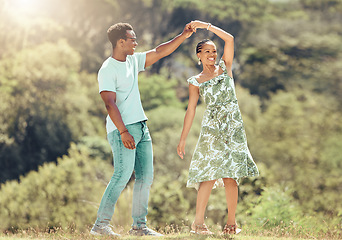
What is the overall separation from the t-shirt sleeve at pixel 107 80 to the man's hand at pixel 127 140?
1.41 ft

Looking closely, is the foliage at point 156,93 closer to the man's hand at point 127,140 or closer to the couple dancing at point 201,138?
the couple dancing at point 201,138

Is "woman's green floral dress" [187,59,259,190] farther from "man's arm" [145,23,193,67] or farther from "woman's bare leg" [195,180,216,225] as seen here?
"man's arm" [145,23,193,67]

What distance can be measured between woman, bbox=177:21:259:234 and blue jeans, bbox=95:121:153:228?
0.36 m

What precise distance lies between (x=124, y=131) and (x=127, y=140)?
9cm

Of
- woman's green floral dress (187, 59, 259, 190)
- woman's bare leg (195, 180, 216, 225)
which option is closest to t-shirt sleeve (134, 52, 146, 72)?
woman's green floral dress (187, 59, 259, 190)

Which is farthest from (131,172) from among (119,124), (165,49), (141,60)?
(165,49)

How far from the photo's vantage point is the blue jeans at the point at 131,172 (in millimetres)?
4699

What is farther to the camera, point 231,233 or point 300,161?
point 300,161

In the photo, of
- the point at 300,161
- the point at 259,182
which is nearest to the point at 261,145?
the point at 300,161

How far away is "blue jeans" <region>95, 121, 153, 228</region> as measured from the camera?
15.4ft

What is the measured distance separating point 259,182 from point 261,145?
5698mm

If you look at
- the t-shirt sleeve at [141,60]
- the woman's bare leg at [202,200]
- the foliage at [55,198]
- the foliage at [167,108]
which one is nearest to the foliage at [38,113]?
the foliage at [167,108]

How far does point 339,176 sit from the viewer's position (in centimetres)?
1670

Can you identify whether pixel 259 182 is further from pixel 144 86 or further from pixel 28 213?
pixel 144 86
